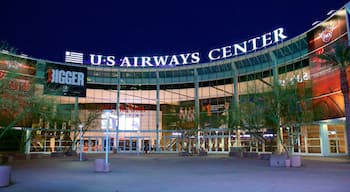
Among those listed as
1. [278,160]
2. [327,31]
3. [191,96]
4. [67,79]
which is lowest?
[278,160]

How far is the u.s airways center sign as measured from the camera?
157 feet

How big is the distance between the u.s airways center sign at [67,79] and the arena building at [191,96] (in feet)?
0.50

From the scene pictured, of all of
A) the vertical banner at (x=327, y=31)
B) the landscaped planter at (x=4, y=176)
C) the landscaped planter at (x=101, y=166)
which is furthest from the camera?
the vertical banner at (x=327, y=31)

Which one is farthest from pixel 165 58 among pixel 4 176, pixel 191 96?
pixel 4 176

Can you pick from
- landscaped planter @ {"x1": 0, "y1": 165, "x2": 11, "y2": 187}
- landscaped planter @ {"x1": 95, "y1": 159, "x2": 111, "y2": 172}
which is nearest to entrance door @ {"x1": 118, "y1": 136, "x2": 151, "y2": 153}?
landscaped planter @ {"x1": 95, "y1": 159, "x2": 111, "y2": 172}

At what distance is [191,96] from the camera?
5559 centimetres

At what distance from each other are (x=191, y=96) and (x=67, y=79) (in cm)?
2155

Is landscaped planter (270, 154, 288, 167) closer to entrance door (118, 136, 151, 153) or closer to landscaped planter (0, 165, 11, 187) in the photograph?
landscaped planter (0, 165, 11, 187)

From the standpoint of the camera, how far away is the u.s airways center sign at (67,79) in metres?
47.8

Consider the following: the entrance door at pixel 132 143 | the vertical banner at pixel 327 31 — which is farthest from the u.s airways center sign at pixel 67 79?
the vertical banner at pixel 327 31

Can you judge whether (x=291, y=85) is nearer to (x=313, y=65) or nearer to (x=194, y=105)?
(x=313, y=65)

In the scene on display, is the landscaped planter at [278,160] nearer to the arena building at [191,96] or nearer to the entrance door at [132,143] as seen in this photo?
the arena building at [191,96]

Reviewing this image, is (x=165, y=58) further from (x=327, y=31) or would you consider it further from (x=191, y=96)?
(x=327, y=31)

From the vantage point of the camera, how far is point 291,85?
95.3ft
